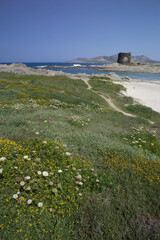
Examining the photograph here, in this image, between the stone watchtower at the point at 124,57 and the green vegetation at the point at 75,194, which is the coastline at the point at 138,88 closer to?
the green vegetation at the point at 75,194

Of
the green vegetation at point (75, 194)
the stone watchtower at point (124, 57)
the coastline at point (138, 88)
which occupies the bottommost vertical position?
the coastline at point (138, 88)

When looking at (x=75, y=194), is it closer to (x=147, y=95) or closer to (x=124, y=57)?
(x=147, y=95)

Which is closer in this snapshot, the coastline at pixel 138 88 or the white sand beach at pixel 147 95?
the white sand beach at pixel 147 95

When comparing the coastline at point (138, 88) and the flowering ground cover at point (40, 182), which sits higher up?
the flowering ground cover at point (40, 182)

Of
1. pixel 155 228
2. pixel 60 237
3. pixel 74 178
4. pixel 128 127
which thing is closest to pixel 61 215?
pixel 60 237

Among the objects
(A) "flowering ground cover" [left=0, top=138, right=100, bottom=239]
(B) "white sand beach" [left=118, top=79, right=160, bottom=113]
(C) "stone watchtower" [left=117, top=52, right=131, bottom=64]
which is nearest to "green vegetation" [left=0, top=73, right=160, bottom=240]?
(A) "flowering ground cover" [left=0, top=138, right=100, bottom=239]

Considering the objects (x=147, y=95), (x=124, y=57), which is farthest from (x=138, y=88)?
(x=124, y=57)

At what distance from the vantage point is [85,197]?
461cm

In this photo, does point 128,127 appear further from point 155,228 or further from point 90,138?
point 155,228

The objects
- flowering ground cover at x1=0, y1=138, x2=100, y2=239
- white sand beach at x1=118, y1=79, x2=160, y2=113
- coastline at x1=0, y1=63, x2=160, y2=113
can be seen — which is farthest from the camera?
coastline at x1=0, y1=63, x2=160, y2=113

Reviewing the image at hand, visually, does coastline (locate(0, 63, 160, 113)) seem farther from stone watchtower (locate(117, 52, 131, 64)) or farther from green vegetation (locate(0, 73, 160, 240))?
stone watchtower (locate(117, 52, 131, 64))

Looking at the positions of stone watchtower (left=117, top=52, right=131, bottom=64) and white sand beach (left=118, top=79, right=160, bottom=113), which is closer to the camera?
white sand beach (left=118, top=79, right=160, bottom=113)

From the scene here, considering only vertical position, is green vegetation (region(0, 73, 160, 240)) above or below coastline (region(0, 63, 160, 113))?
above

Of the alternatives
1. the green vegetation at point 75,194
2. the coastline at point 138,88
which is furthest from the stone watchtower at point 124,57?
the green vegetation at point 75,194
